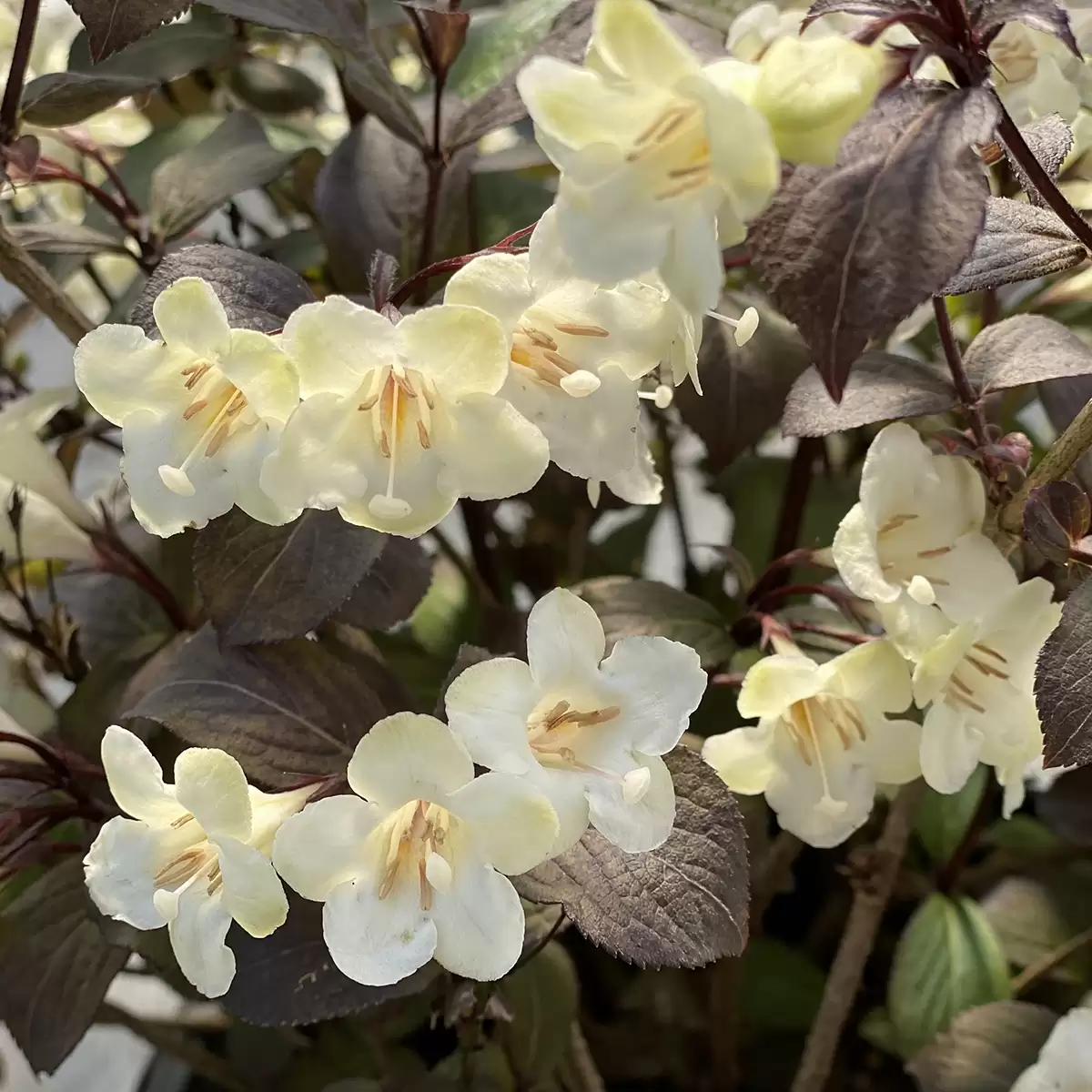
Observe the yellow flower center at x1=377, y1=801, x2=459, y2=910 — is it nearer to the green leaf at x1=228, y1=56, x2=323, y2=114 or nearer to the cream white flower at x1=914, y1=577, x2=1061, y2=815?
the cream white flower at x1=914, y1=577, x2=1061, y2=815

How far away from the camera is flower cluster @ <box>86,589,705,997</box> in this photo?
0.85 feet

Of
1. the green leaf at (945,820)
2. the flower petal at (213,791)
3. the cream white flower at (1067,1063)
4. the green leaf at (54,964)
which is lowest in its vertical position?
the green leaf at (945,820)

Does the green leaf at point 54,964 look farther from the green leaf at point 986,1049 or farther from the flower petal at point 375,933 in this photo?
the green leaf at point 986,1049

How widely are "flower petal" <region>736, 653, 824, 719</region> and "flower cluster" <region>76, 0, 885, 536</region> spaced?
0.23 ft

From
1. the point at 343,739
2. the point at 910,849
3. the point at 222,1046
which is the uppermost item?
the point at 343,739

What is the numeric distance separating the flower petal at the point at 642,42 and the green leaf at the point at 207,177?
0.96 ft

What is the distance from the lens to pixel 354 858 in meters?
0.27

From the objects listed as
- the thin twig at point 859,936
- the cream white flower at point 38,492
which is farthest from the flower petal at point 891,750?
the cream white flower at point 38,492

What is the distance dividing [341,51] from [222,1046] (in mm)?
616

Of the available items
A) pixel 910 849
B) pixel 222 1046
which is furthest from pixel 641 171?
pixel 222 1046

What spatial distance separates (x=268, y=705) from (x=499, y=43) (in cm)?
34

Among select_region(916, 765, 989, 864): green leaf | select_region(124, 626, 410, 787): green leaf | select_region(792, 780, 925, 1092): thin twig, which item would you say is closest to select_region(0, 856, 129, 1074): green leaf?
select_region(124, 626, 410, 787): green leaf

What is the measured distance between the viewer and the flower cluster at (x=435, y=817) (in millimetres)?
259

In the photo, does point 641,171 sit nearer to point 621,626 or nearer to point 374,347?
point 374,347
